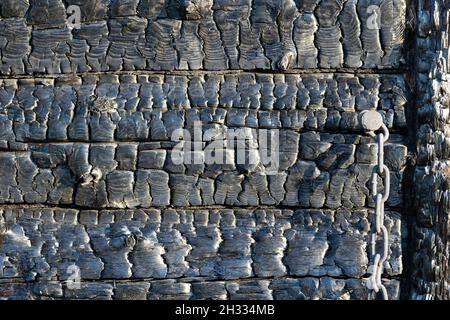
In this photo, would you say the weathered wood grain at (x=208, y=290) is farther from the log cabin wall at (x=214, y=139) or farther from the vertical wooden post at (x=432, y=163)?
the vertical wooden post at (x=432, y=163)

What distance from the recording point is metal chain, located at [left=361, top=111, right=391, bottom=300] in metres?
2.84

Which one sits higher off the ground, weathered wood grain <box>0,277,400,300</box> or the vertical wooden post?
the vertical wooden post

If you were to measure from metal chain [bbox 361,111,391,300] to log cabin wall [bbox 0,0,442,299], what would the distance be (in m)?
0.07

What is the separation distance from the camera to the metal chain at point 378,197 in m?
2.84

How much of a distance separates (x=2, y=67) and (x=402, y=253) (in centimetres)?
177

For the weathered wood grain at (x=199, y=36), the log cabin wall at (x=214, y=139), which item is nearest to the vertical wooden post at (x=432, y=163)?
the log cabin wall at (x=214, y=139)

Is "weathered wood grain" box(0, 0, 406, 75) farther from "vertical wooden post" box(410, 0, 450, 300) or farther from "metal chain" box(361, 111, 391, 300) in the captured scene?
"metal chain" box(361, 111, 391, 300)

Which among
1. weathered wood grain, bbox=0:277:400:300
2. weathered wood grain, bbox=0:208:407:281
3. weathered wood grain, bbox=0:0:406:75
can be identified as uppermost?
weathered wood grain, bbox=0:0:406:75

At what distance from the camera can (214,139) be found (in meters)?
3.03

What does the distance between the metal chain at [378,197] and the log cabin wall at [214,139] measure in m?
0.07

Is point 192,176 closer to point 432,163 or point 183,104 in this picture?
point 183,104

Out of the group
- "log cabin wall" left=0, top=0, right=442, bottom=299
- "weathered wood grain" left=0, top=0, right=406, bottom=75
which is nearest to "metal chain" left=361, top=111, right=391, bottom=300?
"log cabin wall" left=0, top=0, right=442, bottom=299

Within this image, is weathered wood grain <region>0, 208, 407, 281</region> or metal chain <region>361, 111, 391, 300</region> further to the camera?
weathered wood grain <region>0, 208, 407, 281</region>
